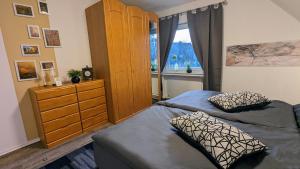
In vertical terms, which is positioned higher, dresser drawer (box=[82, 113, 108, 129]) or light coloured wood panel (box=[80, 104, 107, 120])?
light coloured wood panel (box=[80, 104, 107, 120])

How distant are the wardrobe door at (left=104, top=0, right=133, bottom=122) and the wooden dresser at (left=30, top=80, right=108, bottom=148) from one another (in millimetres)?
261

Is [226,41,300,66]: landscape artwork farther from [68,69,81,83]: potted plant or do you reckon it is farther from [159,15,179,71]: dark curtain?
[68,69,81,83]: potted plant

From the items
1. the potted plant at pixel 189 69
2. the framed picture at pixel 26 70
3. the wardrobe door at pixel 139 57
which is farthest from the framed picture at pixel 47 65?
the potted plant at pixel 189 69

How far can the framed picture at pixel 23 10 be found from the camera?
6.83 ft

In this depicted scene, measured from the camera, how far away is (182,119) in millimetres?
1209

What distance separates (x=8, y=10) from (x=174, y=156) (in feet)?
8.96

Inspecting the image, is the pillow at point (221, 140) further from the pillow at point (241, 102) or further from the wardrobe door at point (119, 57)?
the wardrobe door at point (119, 57)

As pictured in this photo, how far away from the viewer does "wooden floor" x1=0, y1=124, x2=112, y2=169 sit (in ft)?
6.07

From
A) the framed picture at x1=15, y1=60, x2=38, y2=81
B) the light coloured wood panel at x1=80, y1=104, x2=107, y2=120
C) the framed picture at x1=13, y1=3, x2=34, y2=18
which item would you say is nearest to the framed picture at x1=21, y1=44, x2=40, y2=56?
the framed picture at x1=15, y1=60, x2=38, y2=81

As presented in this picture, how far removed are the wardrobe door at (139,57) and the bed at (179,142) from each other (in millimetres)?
1646

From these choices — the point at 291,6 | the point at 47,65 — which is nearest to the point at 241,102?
the point at 291,6

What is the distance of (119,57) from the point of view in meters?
2.81

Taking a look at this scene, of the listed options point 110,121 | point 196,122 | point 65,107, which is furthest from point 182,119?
point 110,121

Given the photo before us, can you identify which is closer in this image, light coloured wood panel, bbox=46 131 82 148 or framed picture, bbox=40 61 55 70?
light coloured wood panel, bbox=46 131 82 148
